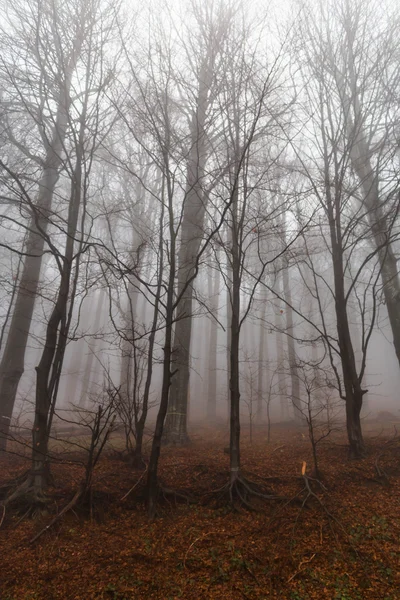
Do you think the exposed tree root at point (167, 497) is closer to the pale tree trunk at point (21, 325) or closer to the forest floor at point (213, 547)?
the forest floor at point (213, 547)

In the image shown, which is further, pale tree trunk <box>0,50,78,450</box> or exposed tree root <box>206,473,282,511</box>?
pale tree trunk <box>0,50,78,450</box>

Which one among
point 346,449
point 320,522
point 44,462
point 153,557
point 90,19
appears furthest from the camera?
point 90,19

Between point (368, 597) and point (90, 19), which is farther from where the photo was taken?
point (90, 19)

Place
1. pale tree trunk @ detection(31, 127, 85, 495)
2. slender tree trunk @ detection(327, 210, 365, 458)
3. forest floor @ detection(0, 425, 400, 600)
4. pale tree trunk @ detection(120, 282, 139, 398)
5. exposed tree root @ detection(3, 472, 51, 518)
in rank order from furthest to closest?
slender tree trunk @ detection(327, 210, 365, 458)
pale tree trunk @ detection(120, 282, 139, 398)
pale tree trunk @ detection(31, 127, 85, 495)
exposed tree root @ detection(3, 472, 51, 518)
forest floor @ detection(0, 425, 400, 600)

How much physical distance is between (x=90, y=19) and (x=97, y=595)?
743cm

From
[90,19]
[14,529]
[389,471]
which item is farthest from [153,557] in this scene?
[90,19]

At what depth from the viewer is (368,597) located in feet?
Answer: 6.73

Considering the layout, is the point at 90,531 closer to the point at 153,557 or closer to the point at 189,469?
→ the point at 153,557

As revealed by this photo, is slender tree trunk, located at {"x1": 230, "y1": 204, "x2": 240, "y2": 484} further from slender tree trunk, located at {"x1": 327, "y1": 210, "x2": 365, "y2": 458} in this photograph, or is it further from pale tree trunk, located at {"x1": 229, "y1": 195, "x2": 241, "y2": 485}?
slender tree trunk, located at {"x1": 327, "y1": 210, "x2": 365, "y2": 458}

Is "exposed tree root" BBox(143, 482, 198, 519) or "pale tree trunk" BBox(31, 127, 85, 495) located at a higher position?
"pale tree trunk" BBox(31, 127, 85, 495)

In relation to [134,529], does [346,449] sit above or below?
above

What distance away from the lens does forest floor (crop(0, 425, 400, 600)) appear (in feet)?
7.14

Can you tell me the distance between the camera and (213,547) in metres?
2.56

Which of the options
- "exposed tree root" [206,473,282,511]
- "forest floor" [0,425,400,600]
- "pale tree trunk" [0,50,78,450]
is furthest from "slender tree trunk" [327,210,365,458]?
"pale tree trunk" [0,50,78,450]
